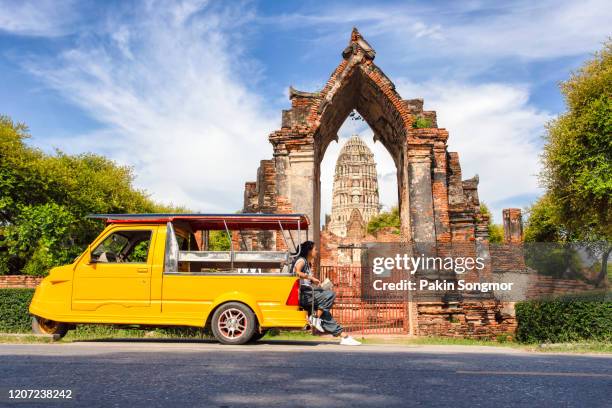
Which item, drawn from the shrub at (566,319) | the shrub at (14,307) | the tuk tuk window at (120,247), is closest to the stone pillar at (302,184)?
the shrub at (566,319)

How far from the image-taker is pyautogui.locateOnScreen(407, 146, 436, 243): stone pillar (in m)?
15.6

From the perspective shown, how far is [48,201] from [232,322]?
22.4 m

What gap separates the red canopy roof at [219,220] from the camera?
8789 mm

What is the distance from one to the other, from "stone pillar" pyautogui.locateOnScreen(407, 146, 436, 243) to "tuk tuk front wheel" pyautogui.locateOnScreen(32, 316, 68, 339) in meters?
9.78

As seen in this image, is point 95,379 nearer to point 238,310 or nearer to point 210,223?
point 238,310

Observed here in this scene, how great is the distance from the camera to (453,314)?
14875 millimetres

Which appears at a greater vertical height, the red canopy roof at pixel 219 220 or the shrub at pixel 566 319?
the red canopy roof at pixel 219 220

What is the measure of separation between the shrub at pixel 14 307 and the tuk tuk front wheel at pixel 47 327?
7131mm

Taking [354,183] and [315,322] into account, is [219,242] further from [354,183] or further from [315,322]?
[354,183]

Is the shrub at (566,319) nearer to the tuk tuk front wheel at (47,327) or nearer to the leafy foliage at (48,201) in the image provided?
the tuk tuk front wheel at (47,327)

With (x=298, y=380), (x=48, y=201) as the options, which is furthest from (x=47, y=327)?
(x=48, y=201)

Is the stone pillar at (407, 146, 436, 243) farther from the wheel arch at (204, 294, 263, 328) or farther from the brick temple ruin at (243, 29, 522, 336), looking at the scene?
the wheel arch at (204, 294, 263, 328)

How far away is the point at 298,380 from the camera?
4309 mm

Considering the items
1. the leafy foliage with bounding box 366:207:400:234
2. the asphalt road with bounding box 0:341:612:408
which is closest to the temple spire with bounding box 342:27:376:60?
the asphalt road with bounding box 0:341:612:408
